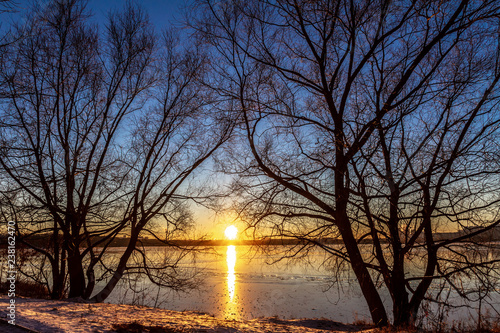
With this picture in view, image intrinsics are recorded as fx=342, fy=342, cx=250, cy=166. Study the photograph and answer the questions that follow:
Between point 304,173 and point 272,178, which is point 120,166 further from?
point 304,173

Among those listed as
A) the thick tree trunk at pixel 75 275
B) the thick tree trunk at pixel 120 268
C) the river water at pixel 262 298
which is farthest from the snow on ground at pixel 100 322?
the thick tree trunk at pixel 75 275

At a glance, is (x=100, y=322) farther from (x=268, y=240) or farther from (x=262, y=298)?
(x=262, y=298)

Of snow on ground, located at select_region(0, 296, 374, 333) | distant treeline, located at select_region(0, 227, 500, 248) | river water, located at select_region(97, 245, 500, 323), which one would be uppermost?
distant treeline, located at select_region(0, 227, 500, 248)

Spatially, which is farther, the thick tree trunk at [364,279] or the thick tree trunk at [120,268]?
the thick tree trunk at [120,268]

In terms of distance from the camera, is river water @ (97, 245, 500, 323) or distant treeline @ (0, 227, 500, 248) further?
river water @ (97, 245, 500, 323)

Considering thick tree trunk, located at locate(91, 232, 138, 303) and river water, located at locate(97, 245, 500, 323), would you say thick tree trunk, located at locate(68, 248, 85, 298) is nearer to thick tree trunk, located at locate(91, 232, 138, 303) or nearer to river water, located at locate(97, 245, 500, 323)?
thick tree trunk, located at locate(91, 232, 138, 303)

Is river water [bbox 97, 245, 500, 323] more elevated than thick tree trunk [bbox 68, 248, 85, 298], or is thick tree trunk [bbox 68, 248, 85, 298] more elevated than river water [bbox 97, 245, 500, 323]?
thick tree trunk [bbox 68, 248, 85, 298]

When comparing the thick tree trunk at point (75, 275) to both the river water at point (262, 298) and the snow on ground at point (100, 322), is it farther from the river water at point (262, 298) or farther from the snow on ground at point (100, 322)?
the snow on ground at point (100, 322)

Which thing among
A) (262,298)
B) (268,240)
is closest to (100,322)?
(268,240)

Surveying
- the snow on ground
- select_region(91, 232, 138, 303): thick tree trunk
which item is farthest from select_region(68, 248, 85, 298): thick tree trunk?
the snow on ground

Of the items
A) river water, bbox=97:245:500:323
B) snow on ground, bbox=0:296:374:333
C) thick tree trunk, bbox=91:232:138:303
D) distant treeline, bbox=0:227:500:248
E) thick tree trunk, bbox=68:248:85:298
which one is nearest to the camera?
snow on ground, bbox=0:296:374:333

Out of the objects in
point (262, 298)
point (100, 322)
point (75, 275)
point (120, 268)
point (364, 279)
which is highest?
point (364, 279)

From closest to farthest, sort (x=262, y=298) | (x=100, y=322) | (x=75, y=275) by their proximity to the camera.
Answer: (x=100, y=322), (x=75, y=275), (x=262, y=298)

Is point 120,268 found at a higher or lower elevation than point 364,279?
lower
